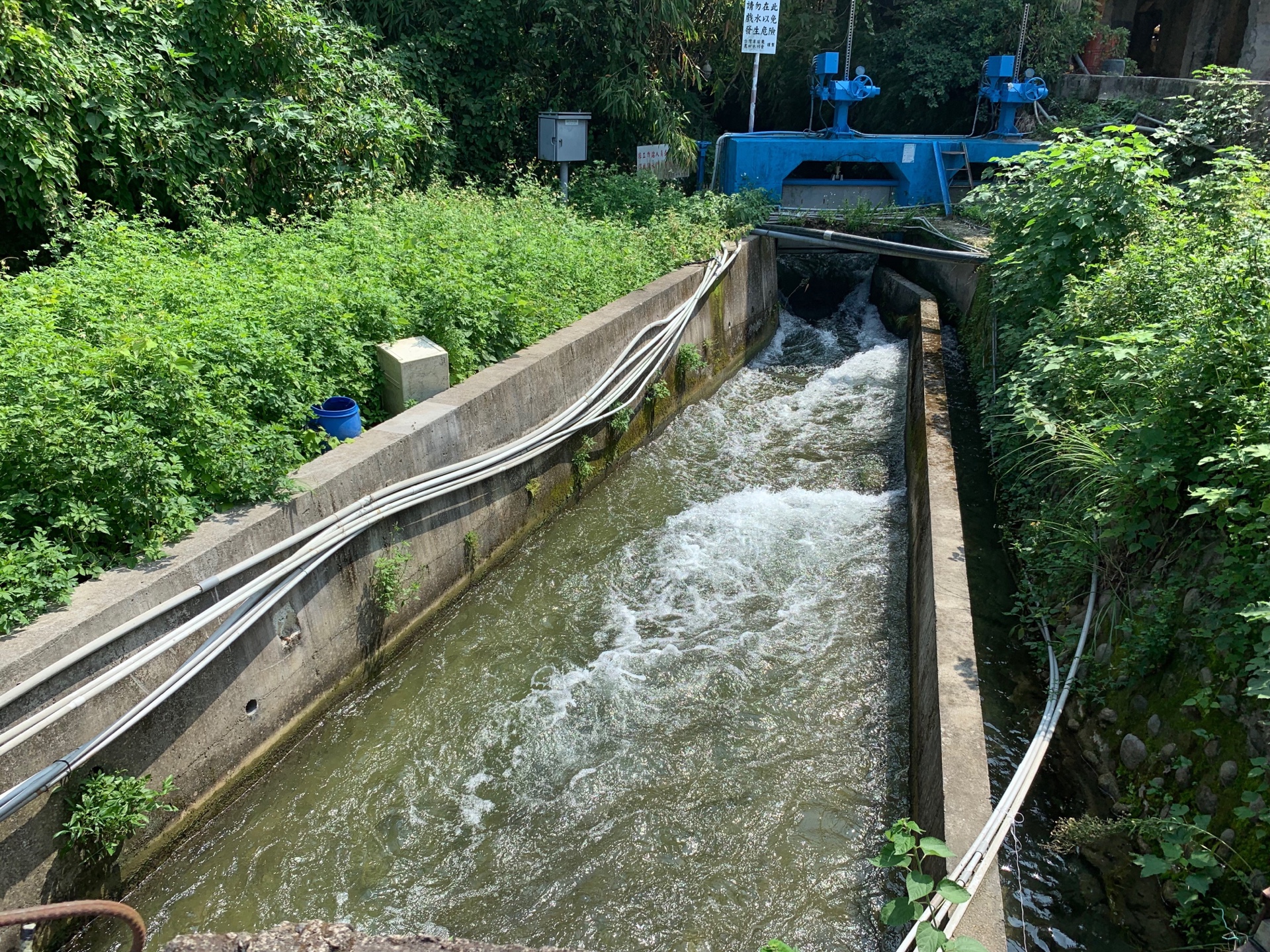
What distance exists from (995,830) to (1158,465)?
7.29 feet

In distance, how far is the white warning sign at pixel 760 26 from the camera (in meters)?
13.8

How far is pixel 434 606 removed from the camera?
6156 mm

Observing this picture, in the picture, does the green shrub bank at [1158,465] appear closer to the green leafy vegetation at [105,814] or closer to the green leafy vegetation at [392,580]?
the green leafy vegetation at [392,580]

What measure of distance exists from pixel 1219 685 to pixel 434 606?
185 inches

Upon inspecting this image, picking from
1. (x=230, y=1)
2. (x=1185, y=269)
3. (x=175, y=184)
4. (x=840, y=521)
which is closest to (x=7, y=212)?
(x=175, y=184)

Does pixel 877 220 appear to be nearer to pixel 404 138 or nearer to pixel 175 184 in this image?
pixel 404 138

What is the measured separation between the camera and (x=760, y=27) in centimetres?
1386

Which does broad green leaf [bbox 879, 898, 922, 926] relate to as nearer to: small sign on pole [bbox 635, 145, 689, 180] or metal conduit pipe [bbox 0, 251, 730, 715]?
metal conduit pipe [bbox 0, 251, 730, 715]

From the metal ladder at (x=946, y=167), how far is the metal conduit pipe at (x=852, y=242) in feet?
7.48

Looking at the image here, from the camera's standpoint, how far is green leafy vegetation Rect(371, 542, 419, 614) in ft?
18.0

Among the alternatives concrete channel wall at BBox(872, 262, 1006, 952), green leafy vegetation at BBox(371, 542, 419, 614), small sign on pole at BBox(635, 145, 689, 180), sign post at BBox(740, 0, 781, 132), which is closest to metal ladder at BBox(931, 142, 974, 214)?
sign post at BBox(740, 0, 781, 132)

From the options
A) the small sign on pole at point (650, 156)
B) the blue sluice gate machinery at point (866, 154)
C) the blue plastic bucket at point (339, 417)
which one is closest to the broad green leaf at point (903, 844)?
the blue plastic bucket at point (339, 417)

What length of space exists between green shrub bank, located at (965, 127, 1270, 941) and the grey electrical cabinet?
5.96 meters

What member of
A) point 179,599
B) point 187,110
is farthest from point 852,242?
point 179,599
